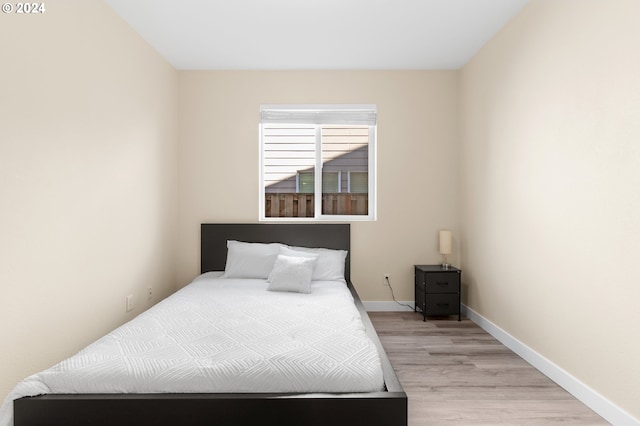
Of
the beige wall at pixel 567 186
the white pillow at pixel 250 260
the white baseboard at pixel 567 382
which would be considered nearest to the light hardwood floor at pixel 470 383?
the white baseboard at pixel 567 382

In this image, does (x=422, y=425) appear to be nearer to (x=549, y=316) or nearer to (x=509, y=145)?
(x=549, y=316)

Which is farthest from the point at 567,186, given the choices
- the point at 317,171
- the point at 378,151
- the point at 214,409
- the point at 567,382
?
the point at 317,171

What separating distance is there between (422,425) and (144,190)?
2.83 m

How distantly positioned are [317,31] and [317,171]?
1515mm

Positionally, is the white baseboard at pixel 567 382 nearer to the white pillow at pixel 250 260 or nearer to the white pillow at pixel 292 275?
the white pillow at pixel 292 275

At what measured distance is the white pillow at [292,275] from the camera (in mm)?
3246

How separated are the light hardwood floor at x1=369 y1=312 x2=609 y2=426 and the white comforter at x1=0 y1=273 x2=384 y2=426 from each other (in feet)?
2.00

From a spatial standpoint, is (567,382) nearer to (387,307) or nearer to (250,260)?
(387,307)

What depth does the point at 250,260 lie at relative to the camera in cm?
379

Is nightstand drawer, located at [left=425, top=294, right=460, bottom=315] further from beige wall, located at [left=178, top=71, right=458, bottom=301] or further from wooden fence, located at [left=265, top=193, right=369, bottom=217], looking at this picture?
wooden fence, located at [left=265, top=193, right=369, bottom=217]

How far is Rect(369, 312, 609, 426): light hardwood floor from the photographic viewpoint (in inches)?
84.3

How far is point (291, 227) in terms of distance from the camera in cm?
415

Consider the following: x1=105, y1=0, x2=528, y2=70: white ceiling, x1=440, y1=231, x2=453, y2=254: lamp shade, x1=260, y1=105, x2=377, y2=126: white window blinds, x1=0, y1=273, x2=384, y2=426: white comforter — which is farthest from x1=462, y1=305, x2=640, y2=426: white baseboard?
x1=105, y1=0, x2=528, y2=70: white ceiling

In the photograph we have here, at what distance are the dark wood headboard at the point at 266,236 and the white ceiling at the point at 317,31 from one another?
66.3 inches
